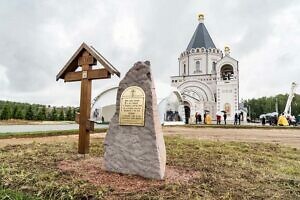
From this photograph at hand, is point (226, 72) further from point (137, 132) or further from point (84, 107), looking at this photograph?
point (137, 132)

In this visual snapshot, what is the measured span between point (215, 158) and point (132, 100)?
242cm

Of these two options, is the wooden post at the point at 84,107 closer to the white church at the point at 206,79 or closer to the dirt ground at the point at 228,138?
the dirt ground at the point at 228,138

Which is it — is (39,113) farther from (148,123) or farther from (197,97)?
(148,123)

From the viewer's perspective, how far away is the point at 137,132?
5066 millimetres

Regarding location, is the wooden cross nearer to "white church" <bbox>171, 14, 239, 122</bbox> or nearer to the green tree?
the green tree

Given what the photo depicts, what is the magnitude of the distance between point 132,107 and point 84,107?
2.07 m

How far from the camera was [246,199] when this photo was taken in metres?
3.75

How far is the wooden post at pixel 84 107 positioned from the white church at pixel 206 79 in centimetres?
3729

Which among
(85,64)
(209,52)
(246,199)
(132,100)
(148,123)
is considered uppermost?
(209,52)

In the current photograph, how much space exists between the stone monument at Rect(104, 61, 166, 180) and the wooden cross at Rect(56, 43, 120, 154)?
4.34 ft

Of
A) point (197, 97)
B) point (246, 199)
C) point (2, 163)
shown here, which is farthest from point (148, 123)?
point (197, 97)

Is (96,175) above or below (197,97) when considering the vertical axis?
below

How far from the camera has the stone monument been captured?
4871mm

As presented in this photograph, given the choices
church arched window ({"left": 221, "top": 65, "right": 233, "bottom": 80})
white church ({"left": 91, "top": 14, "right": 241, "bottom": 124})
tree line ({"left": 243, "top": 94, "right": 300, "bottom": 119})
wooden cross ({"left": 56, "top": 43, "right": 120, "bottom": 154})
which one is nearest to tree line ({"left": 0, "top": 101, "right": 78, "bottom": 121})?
white church ({"left": 91, "top": 14, "right": 241, "bottom": 124})
